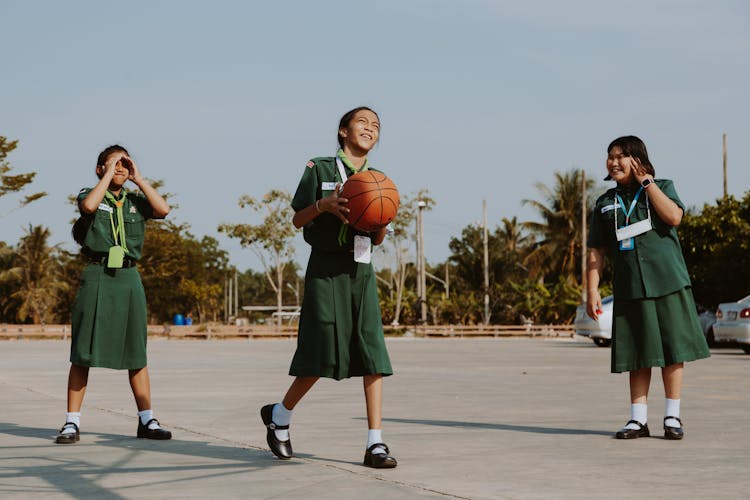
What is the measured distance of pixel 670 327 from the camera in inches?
288

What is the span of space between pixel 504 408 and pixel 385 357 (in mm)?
4128

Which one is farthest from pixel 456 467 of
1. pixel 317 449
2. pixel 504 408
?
pixel 504 408

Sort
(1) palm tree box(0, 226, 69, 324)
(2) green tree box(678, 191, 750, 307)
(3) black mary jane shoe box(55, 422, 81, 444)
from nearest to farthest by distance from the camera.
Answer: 1. (3) black mary jane shoe box(55, 422, 81, 444)
2. (2) green tree box(678, 191, 750, 307)
3. (1) palm tree box(0, 226, 69, 324)

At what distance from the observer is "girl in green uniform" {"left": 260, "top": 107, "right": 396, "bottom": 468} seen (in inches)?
231

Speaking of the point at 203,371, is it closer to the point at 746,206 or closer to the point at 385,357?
the point at 385,357

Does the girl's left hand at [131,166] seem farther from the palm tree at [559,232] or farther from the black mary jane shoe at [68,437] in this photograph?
the palm tree at [559,232]

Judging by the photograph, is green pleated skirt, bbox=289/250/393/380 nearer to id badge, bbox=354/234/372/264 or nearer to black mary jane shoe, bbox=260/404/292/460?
id badge, bbox=354/234/372/264

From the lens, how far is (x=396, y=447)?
22.1ft

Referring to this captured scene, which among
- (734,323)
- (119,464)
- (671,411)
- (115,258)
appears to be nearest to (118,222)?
(115,258)

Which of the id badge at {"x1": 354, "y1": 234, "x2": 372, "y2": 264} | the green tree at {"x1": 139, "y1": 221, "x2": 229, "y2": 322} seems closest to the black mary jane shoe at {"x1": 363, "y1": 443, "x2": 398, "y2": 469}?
the id badge at {"x1": 354, "y1": 234, "x2": 372, "y2": 264}

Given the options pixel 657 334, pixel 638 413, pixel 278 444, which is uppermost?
pixel 657 334

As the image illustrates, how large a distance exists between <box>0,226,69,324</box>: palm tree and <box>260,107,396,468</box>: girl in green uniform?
59375mm

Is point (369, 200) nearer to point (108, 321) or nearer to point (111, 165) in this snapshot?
point (111, 165)

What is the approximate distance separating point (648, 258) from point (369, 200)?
250 centimetres
